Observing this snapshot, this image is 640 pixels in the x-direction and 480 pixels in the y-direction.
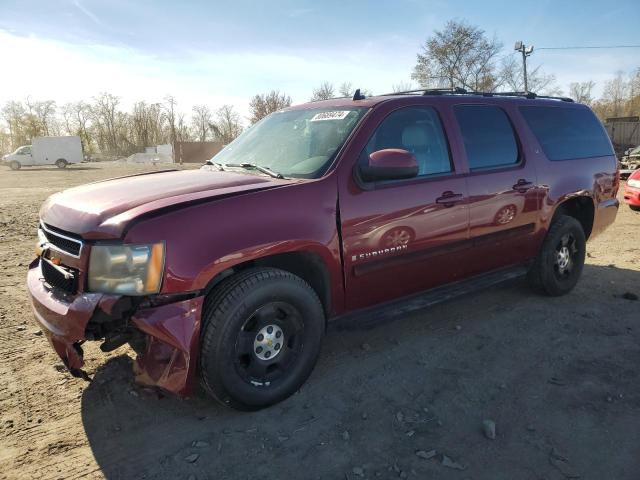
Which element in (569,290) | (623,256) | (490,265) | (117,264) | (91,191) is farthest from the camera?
(623,256)

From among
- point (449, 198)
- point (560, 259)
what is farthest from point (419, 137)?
point (560, 259)

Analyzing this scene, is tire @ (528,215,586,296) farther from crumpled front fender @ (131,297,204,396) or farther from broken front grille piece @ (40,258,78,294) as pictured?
broken front grille piece @ (40,258,78,294)

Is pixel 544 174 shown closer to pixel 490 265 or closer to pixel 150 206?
pixel 490 265

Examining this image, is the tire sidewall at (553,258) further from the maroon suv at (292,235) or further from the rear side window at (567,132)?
the rear side window at (567,132)

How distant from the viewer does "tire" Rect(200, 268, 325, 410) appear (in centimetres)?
261

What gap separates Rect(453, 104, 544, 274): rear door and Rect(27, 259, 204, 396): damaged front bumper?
2.38m

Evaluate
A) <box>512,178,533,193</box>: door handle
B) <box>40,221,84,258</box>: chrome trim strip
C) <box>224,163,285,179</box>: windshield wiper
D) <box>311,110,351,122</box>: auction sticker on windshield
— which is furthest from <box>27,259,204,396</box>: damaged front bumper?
<box>512,178,533,193</box>: door handle

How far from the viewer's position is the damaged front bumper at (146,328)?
2.42 metres

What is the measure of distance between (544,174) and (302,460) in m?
3.38

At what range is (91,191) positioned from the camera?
308 cm

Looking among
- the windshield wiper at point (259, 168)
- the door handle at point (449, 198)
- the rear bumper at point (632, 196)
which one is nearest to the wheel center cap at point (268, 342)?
the windshield wiper at point (259, 168)

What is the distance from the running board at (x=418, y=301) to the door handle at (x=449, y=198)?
2.31 feet

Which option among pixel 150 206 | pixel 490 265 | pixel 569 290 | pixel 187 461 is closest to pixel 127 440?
pixel 187 461

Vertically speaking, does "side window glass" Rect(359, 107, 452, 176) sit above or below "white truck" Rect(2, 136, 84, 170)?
below
